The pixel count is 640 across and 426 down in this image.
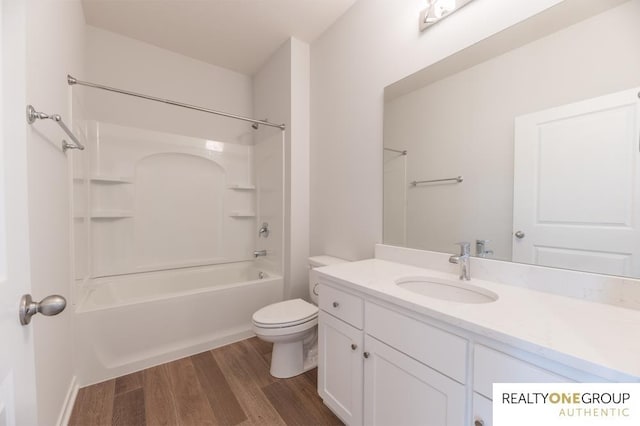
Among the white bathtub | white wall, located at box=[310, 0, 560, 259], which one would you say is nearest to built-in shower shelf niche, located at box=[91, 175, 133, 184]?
the white bathtub

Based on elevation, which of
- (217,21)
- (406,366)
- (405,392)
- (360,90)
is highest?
(217,21)

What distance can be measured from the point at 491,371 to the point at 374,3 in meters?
2.15

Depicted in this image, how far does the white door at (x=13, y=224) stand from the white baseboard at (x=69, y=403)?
3.43ft

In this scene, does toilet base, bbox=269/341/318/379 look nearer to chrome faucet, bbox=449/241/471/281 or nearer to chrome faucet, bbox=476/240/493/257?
chrome faucet, bbox=449/241/471/281

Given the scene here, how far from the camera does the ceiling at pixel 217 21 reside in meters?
1.97

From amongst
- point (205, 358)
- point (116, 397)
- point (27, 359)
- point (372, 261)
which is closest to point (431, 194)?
point (372, 261)

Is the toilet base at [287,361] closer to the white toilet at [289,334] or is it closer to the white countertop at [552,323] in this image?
the white toilet at [289,334]

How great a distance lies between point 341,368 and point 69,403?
1.52m

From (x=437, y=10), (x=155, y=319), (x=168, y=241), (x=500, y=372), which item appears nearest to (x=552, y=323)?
(x=500, y=372)

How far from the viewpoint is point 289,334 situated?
5.41ft

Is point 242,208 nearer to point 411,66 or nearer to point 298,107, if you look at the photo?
point 298,107

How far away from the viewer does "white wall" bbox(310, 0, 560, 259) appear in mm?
1377

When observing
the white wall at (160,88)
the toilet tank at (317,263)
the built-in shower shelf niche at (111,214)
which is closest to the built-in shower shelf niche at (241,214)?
the white wall at (160,88)

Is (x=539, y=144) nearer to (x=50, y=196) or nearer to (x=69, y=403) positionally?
(x=50, y=196)
